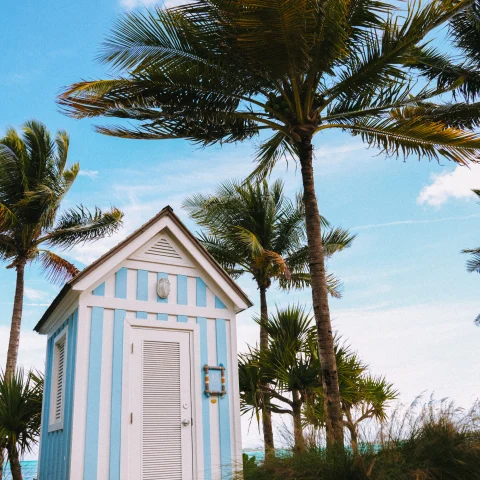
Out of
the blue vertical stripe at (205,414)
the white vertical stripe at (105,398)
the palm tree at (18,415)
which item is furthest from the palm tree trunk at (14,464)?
the blue vertical stripe at (205,414)

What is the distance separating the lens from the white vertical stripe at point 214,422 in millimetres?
8172

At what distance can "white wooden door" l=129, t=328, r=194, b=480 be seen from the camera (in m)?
7.85

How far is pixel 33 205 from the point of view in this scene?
17781 millimetres

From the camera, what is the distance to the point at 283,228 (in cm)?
1989

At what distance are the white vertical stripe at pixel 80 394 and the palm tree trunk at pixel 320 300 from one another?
3.55 m

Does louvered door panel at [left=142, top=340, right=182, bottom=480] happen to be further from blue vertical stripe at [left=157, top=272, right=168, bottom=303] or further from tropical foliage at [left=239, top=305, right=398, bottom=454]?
tropical foliage at [left=239, top=305, right=398, bottom=454]

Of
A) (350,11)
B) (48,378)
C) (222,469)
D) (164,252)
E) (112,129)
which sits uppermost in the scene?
(350,11)

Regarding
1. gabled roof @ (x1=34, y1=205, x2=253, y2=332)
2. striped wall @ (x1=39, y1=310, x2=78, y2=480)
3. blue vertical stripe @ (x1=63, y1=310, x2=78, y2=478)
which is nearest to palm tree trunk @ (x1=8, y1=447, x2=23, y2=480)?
striped wall @ (x1=39, y1=310, x2=78, y2=480)

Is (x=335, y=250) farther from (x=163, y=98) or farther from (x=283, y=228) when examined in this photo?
(x=163, y=98)

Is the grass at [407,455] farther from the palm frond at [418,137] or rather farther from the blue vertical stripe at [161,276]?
the palm frond at [418,137]

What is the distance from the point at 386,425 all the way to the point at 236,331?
128 inches

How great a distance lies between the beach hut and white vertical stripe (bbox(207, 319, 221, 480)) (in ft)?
0.05

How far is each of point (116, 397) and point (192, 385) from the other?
47.9 inches

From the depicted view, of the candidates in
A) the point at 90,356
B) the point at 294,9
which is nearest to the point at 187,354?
the point at 90,356
